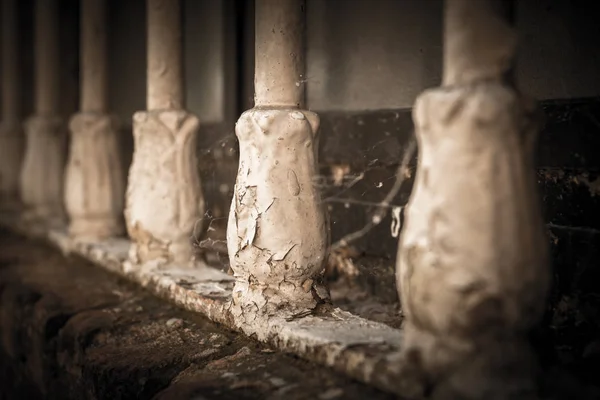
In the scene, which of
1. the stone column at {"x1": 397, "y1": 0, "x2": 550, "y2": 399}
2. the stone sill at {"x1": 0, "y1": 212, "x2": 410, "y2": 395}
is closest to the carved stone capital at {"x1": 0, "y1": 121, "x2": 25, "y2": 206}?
the stone sill at {"x1": 0, "y1": 212, "x2": 410, "y2": 395}

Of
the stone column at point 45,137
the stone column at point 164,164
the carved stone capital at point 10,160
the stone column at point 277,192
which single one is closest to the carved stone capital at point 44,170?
the stone column at point 45,137

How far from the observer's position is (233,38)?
13.9ft

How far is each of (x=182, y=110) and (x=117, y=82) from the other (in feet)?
8.42

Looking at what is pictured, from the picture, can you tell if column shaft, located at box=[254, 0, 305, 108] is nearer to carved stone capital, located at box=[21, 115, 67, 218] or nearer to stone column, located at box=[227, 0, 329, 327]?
stone column, located at box=[227, 0, 329, 327]

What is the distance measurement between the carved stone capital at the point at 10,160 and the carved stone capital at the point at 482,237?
5.14 m

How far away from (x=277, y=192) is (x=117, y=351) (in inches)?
34.1

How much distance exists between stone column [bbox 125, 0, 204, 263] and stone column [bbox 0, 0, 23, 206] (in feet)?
10.4

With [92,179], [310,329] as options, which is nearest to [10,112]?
[92,179]

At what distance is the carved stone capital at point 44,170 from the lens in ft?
16.7

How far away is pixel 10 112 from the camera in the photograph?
6113mm

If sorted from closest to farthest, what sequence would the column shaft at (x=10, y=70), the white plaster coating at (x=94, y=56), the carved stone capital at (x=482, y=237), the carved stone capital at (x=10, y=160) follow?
the carved stone capital at (x=482, y=237)
the white plaster coating at (x=94, y=56)
the carved stone capital at (x=10, y=160)
the column shaft at (x=10, y=70)

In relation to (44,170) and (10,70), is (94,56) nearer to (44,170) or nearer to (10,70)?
(44,170)

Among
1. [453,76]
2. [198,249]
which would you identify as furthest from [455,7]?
[198,249]

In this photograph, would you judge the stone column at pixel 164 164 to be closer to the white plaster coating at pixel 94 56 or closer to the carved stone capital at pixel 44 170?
the white plaster coating at pixel 94 56
